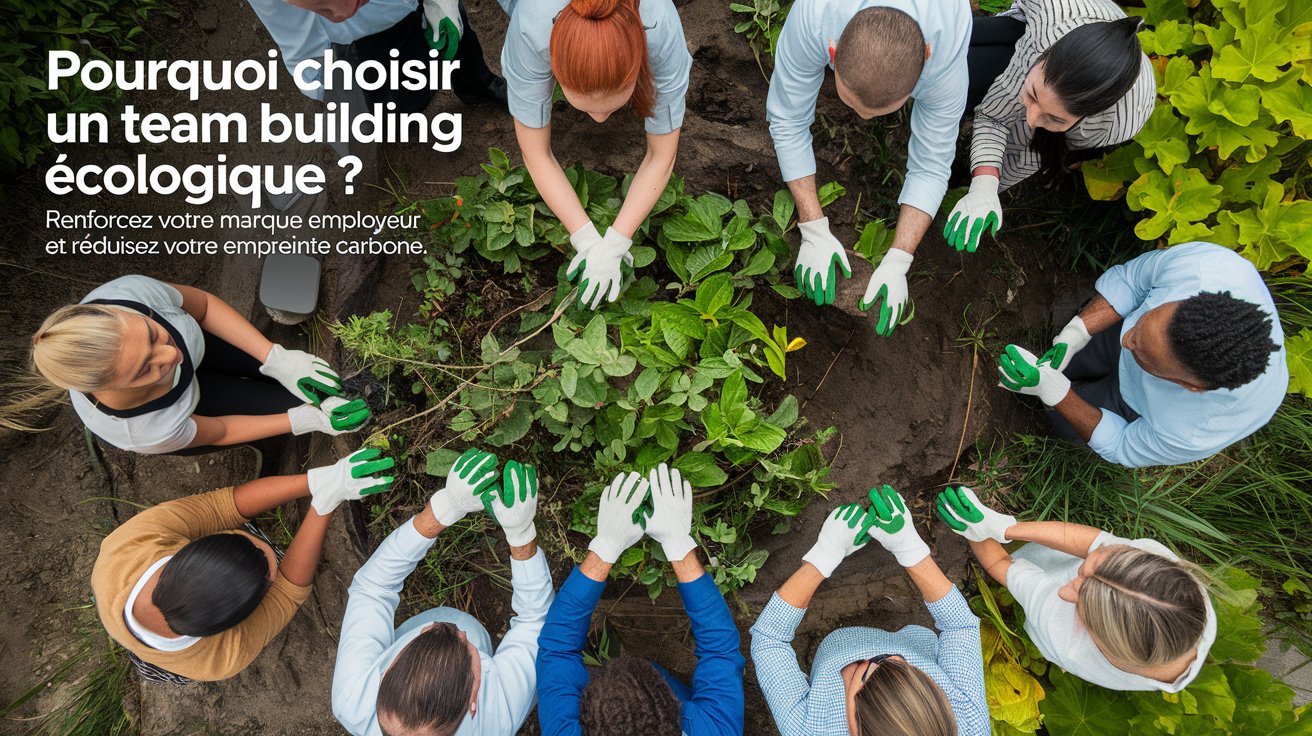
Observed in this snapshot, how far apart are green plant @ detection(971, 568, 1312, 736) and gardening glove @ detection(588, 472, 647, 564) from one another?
1.54 meters

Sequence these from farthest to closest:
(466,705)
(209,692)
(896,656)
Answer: (209,692), (896,656), (466,705)

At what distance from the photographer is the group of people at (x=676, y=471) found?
2.07 m

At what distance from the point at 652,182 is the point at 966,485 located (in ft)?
6.39

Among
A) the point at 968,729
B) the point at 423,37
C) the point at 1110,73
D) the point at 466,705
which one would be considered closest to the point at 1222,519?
the point at 968,729

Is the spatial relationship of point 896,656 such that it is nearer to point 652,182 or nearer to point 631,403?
point 631,403

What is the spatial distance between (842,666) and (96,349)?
2.67 metres

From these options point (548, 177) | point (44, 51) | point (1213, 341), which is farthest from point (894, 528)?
point (44, 51)

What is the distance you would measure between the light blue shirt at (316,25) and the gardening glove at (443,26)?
0.25 feet

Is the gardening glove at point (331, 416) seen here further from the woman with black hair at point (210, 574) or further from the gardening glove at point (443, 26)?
the gardening glove at point (443, 26)

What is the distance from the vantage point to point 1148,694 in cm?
250

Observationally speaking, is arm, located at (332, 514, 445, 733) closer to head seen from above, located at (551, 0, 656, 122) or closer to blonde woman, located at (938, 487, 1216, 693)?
head seen from above, located at (551, 0, 656, 122)

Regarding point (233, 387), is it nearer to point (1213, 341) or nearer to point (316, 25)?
point (316, 25)

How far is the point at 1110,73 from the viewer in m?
2.07

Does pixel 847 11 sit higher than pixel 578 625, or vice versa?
pixel 847 11
